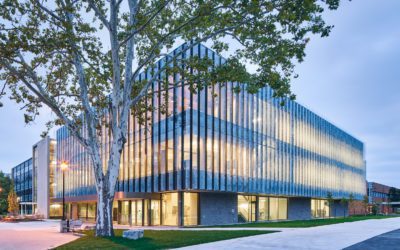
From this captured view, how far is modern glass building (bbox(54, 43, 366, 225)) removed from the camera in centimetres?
3609

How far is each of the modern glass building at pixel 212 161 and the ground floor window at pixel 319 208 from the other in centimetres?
223

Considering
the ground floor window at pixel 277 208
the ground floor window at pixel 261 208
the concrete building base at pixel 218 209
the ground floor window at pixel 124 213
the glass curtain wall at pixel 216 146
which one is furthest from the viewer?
the ground floor window at pixel 277 208

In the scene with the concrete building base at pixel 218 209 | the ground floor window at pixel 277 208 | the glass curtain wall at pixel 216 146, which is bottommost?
the ground floor window at pixel 277 208

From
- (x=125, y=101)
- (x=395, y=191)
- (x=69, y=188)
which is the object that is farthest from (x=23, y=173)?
(x=395, y=191)

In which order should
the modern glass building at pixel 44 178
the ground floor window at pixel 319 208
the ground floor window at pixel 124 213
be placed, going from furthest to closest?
the modern glass building at pixel 44 178
the ground floor window at pixel 319 208
the ground floor window at pixel 124 213

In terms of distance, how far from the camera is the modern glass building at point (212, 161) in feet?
118

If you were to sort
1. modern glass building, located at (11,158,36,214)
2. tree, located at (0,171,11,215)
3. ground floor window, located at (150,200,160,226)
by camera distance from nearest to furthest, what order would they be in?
ground floor window, located at (150,200,160,226) → tree, located at (0,171,11,215) → modern glass building, located at (11,158,36,214)

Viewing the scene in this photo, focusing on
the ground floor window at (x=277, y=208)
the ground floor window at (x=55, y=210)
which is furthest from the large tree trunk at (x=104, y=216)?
the ground floor window at (x=55, y=210)

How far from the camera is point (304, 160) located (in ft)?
186

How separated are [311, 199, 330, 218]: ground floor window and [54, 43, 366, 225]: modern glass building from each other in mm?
2233

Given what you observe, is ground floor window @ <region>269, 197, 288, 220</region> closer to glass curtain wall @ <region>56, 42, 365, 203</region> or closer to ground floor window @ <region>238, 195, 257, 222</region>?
glass curtain wall @ <region>56, 42, 365, 203</region>

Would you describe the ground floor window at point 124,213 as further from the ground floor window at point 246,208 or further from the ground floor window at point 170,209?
the ground floor window at point 246,208

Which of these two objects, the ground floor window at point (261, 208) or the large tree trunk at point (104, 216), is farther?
the ground floor window at point (261, 208)

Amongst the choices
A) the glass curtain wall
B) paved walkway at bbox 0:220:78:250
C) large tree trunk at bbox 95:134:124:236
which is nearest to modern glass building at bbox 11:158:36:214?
the glass curtain wall
